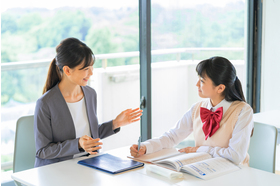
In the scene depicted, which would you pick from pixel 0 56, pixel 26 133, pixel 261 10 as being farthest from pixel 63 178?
pixel 261 10

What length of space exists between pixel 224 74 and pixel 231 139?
34 centimetres

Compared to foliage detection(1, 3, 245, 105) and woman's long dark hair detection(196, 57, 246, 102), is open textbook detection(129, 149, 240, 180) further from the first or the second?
foliage detection(1, 3, 245, 105)

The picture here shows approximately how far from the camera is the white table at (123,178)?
4.83 ft

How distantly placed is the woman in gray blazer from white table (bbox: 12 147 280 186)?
0.53ft

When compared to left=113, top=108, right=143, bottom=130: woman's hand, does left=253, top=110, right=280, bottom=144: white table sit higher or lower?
lower

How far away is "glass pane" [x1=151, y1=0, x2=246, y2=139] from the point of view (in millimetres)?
3068

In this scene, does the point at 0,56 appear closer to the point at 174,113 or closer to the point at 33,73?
the point at 33,73

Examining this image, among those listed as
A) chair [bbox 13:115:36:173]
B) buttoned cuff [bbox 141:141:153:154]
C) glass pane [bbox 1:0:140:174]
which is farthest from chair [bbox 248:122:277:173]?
glass pane [bbox 1:0:140:174]

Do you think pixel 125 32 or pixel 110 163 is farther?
pixel 125 32

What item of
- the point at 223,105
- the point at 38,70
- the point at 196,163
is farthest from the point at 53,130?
the point at 38,70

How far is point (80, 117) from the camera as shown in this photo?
6.53 ft

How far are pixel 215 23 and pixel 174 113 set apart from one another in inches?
37.1

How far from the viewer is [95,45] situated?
5.66 metres

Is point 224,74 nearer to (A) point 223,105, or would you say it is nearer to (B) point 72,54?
(A) point 223,105
